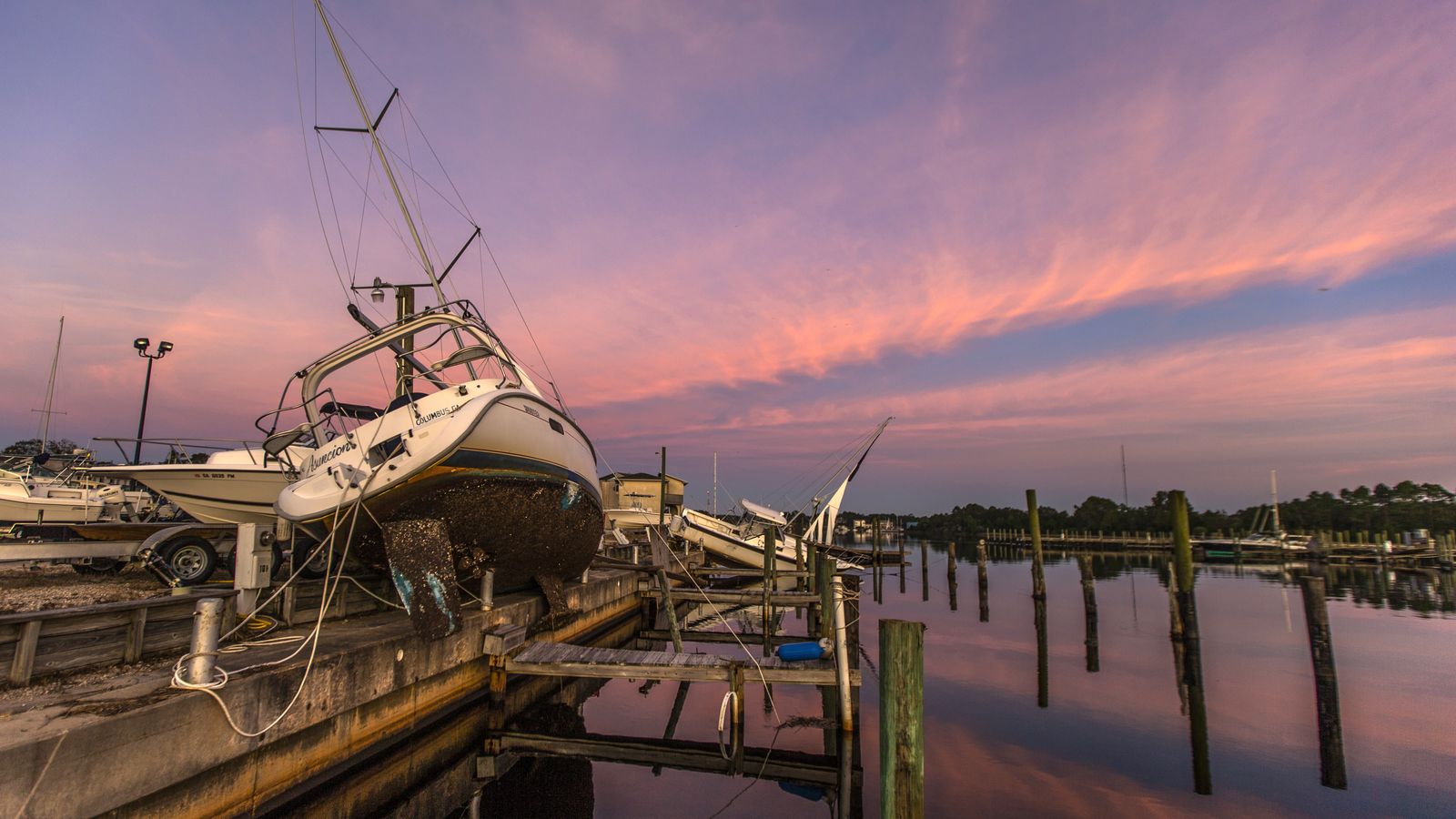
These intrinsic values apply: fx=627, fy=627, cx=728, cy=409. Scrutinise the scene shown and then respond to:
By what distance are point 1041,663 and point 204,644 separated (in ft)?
58.9

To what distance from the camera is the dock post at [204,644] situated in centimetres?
541

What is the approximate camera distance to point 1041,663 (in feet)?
55.4

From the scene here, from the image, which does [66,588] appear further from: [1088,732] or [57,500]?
[1088,732]

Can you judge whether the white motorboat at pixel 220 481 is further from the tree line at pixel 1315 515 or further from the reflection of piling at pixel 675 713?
the tree line at pixel 1315 515

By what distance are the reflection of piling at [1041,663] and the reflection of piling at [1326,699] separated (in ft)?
15.0

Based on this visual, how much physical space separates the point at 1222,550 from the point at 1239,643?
187 ft

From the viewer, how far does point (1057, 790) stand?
9.09m

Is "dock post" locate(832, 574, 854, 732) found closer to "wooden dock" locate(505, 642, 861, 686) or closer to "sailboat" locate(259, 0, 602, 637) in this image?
"wooden dock" locate(505, 642, 861, 686)

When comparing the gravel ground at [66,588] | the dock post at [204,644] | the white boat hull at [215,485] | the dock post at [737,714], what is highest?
the white boat hull at [215,485]

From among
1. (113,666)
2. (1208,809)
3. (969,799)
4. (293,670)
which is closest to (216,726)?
(293,670)

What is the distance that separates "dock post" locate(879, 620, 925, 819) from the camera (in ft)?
18.1

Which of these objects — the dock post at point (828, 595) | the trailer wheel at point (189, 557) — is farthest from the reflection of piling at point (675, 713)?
the trailer wheel at point (189, 557)

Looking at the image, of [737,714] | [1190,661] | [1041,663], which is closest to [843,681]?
[737,714]

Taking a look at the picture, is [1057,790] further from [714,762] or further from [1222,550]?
[1222,550]
